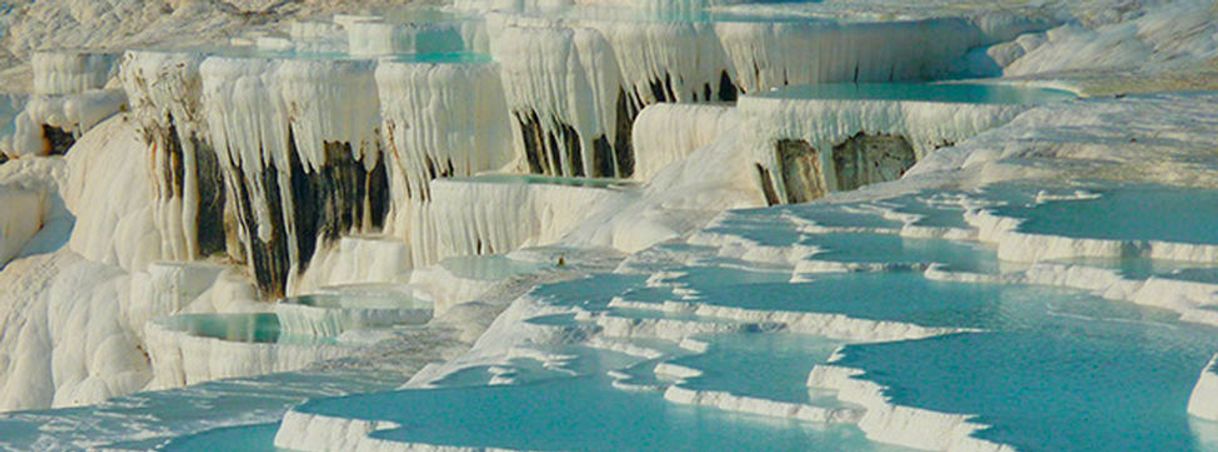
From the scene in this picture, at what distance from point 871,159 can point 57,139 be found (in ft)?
41.3

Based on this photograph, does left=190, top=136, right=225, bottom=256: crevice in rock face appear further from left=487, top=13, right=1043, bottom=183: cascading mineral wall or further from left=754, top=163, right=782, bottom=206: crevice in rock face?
left=754, top=163, right=782, bottom=206: crevice in rock face

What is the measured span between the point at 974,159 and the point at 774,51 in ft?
18.7

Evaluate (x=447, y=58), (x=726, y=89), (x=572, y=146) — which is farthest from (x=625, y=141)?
(x=447, y=58)

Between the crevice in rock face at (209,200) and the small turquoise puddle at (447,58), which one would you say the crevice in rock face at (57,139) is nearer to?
the crevice in rock face at (209,200)

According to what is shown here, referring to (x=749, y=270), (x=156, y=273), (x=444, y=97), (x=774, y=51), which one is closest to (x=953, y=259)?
(x=749, y=270)

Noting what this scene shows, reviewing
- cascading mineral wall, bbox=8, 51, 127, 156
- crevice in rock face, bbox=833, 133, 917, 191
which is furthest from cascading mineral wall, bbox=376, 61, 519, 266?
cascading mineral wall, bbox=8, 51, 127, 156

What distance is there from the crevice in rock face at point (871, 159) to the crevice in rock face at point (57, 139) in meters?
12.2

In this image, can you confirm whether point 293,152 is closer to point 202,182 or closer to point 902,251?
point 202,182

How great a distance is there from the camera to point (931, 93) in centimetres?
1681

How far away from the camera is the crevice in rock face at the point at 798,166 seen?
16094 millimetres

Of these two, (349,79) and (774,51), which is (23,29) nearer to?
(349,79)

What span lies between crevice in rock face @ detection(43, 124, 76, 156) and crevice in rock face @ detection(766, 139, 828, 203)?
11.8m

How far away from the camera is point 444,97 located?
1995 centimetres

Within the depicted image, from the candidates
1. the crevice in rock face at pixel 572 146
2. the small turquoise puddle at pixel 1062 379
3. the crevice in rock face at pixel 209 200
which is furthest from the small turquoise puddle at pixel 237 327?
the small turquoise puddle at pixel 1062 379
